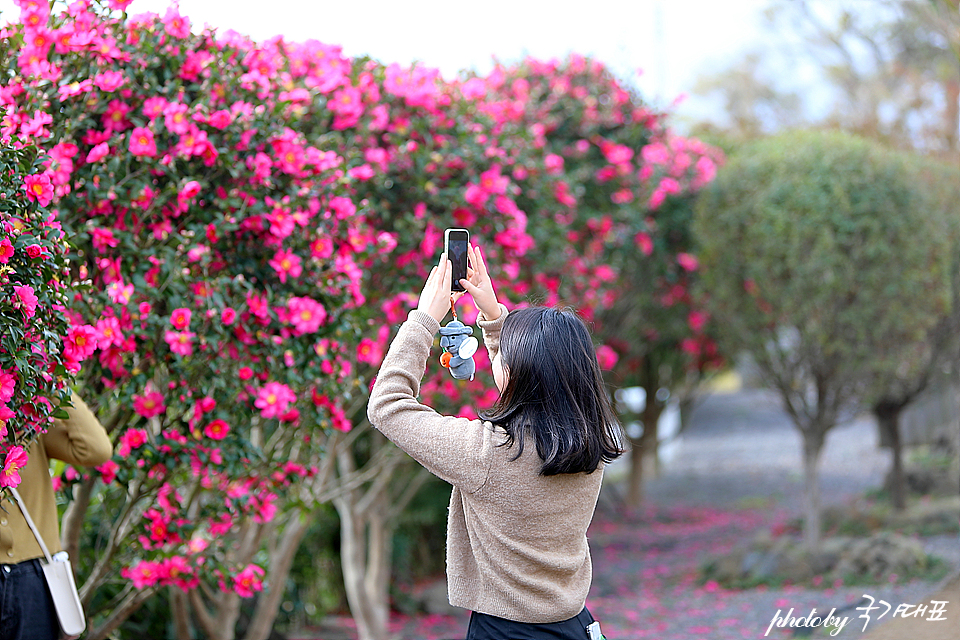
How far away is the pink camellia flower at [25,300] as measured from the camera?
71.4 inches

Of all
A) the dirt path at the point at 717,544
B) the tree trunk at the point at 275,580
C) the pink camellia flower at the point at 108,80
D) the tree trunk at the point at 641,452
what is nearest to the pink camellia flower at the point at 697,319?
the dirt path at the point at 717,544

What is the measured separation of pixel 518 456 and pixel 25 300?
42.8 inches

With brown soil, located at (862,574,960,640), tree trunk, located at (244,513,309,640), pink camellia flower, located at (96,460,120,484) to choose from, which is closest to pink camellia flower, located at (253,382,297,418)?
pink camellia flower, located at (96,460,120,484)

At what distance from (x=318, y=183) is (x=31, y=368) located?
1.37 meters

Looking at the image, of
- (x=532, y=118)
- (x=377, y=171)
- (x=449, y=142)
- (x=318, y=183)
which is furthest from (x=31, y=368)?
(x=532, y=118)

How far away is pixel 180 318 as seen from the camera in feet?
8.47

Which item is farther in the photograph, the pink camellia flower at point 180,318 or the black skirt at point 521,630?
the pink camellia flower at point 180,318

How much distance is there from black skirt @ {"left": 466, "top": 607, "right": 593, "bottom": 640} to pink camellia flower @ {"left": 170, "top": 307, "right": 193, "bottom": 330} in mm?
1304

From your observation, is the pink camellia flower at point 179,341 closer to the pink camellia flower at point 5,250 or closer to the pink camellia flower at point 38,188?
the pink camellia flower at point 38,188

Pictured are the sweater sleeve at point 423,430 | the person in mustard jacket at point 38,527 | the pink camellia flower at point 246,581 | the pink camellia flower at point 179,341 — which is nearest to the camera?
the sweater sleeve at point 423,430

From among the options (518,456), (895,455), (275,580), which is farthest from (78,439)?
(895,455)

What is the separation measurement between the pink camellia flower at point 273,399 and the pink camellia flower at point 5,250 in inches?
40.4

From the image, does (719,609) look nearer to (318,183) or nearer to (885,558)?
(885,558)

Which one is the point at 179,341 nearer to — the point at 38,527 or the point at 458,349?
the point at 38,527
